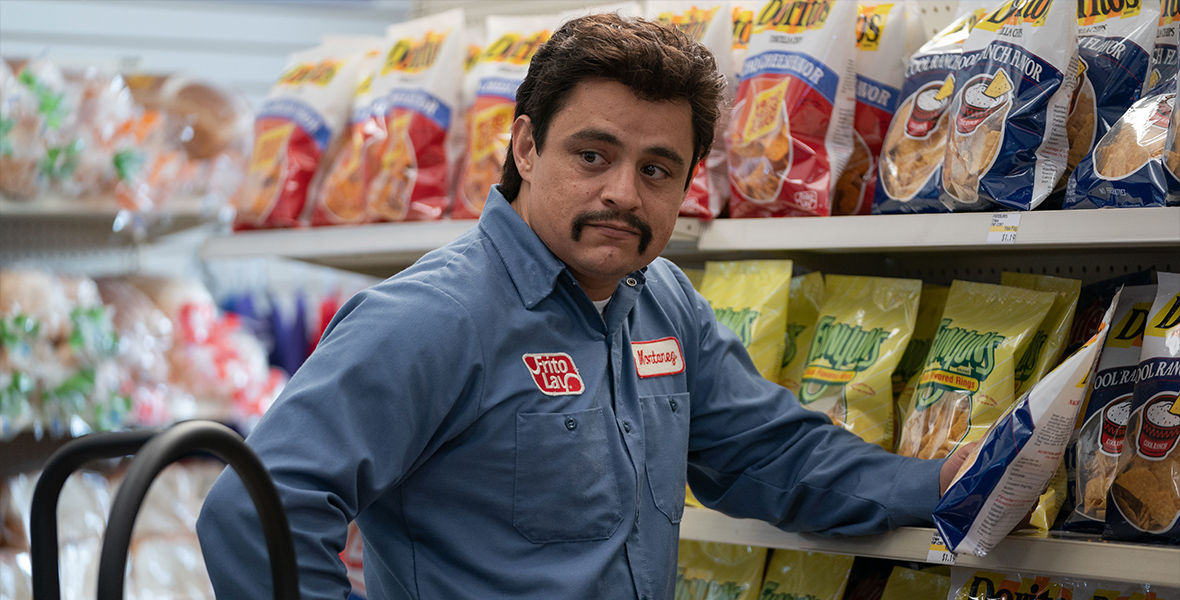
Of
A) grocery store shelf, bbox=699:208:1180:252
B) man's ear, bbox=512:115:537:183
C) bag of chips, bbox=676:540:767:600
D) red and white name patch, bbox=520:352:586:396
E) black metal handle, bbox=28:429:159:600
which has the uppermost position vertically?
black metal handle, bbox=28:429:159:600

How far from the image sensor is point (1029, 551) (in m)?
1.51

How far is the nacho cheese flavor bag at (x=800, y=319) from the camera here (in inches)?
80.0

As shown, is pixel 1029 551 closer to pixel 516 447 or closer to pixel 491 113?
pixel 516 447

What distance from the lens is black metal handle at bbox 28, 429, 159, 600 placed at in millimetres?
688

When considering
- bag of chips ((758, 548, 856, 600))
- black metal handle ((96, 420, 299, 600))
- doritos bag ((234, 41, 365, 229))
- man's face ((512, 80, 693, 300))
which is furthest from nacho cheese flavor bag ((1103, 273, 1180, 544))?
doritos bag ((234, 41, 365, 229))

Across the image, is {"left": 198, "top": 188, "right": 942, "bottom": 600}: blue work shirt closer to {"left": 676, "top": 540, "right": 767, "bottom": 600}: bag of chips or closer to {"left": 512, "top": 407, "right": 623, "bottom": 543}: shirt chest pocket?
{"left": 512, "top": 407, "right": 623, "bottom": 543}: shirt chest pocket

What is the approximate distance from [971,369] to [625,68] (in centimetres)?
83

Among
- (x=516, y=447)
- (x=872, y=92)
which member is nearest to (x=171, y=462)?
(x=516, y=447)

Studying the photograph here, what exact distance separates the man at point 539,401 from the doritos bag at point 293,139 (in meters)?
1.08

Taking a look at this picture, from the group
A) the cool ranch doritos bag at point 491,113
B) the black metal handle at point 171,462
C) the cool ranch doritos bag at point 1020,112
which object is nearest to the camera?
the black metal handle at point 171,462

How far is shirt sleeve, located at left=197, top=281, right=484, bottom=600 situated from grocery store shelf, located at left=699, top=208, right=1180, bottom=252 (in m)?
0.74

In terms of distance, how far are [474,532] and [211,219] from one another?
88.9 inches

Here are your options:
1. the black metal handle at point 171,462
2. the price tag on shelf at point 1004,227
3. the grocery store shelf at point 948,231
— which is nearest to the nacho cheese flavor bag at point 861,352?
the grocery store shelf at point 948,231

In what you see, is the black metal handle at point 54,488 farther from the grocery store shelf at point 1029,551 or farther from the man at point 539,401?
the grocery store shelf at point 1029,551
